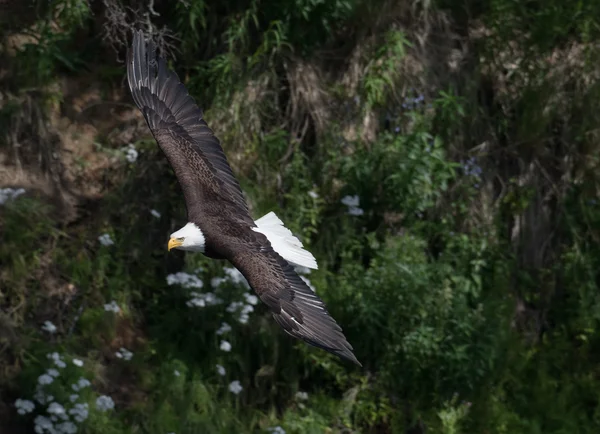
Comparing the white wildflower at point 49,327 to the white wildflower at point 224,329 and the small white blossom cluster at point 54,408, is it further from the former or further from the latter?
the white wildflower at point 224,329

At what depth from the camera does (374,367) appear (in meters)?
8.22

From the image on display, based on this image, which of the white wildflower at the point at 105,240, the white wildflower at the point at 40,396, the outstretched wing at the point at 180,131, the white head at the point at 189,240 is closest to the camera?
the white head at the point at 189,240

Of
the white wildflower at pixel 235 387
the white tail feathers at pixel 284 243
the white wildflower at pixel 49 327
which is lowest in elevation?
the white wildflower at pixel 235 387

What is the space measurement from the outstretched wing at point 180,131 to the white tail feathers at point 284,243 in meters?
0.18

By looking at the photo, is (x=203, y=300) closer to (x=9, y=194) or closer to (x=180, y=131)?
(x=180, y=131)

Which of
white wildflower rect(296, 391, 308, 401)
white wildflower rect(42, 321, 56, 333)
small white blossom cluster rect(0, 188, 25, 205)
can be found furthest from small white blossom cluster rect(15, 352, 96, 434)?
white wildflower rect(296, 391, 308, 401)

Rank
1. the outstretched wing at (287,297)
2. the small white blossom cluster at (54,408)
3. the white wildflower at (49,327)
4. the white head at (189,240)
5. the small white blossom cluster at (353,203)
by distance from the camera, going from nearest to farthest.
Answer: the outstretched wing at (287,297), the white head at (189,240), the small white blossom cluster at (54,408), the white wildflower at (49,327), the small white blossom cluster at (353,203)

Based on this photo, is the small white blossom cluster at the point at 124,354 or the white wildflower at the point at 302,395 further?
the white wildflower at the point at 302,395

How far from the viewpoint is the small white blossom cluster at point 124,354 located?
25.4 ft

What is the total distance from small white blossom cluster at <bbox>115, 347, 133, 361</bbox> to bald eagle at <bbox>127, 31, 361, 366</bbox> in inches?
47.2

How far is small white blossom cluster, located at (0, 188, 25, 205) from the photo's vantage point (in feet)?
25.3

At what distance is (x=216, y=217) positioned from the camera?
6887 millimetres

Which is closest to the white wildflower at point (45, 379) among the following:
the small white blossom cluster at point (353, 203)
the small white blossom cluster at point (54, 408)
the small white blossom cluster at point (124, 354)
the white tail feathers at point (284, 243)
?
the small white blossom cluster at point (54, 408)

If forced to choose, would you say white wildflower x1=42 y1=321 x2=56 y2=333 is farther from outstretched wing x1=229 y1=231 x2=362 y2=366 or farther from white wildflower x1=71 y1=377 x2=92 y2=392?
outstretched wing x1=229 y1=231 x2=362 y2=366
